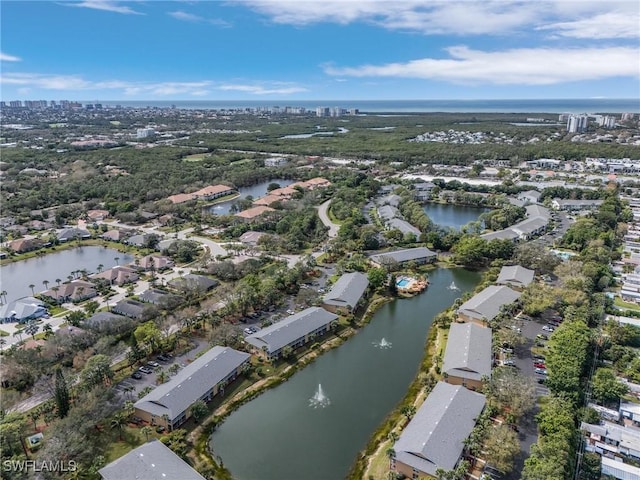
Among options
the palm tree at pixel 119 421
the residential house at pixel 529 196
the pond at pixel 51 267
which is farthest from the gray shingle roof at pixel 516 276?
the pond at pixel 51 267

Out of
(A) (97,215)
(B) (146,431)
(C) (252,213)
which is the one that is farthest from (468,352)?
(A) (97,215)

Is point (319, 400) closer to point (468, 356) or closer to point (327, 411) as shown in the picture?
point (327, 411)

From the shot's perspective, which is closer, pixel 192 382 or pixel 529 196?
pixel 192 382

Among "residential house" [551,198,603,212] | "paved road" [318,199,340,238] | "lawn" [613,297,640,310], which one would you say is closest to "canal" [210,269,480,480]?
"lawn" [613,297,640,310]

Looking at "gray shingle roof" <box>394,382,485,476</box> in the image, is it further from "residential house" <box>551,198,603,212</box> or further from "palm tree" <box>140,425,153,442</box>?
"residential house" <box>551,198,603,212</box>

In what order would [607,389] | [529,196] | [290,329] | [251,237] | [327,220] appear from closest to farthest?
[607,389] < [290,329] < [251,237] < [327,220] < [529,196]

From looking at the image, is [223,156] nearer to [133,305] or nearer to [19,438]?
[133,305]

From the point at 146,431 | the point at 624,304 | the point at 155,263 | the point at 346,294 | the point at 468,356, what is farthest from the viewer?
the point at 155,263
